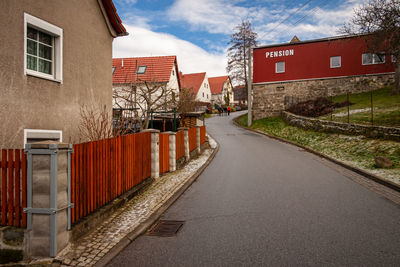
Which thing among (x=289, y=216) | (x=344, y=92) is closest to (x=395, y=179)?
(x=289, y=216)

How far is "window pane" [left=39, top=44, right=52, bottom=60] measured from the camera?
744 centimetres

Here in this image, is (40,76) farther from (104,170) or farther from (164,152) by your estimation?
(164,152)

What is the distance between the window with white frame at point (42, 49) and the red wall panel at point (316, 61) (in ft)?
84.9

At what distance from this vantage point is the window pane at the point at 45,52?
24.4ft

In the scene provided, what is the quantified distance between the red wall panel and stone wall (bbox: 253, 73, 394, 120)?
→ 0.55 m

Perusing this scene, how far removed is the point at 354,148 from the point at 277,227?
9.81 m

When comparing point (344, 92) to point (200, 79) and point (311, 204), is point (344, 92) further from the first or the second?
point (200, 79)

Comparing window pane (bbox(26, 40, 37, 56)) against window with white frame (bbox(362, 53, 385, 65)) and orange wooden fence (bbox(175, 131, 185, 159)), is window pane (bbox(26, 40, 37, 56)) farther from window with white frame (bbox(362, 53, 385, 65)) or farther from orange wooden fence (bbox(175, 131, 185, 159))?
window with white frame (bbox(362, 53, 385, 65))

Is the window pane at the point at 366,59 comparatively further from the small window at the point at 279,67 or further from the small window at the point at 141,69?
the small window at the point at 141,69

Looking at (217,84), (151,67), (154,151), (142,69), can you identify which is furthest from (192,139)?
(217,84)

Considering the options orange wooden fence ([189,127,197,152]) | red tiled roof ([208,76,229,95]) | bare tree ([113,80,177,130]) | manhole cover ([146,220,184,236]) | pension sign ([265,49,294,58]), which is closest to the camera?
manhole cover ([146,220,184,236])

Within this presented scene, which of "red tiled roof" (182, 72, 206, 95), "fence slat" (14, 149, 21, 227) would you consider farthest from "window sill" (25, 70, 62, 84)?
"red tiled roof" (182, 72, 206, 95)

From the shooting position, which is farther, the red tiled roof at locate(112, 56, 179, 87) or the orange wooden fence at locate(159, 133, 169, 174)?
the red tiled roof at locate(112, 56, 179, 87)

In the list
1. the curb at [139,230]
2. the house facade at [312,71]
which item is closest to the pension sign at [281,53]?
the house facade at [312,71]
